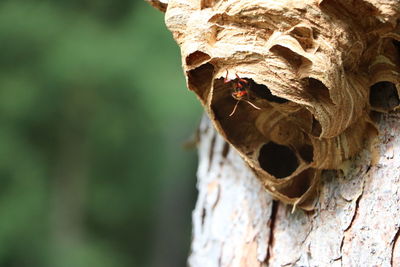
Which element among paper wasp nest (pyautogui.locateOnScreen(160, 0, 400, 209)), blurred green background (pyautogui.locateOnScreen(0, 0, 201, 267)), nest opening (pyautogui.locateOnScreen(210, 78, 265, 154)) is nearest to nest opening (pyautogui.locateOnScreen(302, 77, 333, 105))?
paper wasp nest (pyautogui.locateOnScreen(160, 0, 400, 209))

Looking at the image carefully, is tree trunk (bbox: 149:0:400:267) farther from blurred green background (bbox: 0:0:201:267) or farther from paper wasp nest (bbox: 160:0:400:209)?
blurred green background (bbox: 0:0:201:267)

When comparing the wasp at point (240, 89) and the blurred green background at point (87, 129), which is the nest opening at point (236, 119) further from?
the blurred green background at point (87, 129)

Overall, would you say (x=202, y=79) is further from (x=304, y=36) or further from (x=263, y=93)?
(x=304, y=36)

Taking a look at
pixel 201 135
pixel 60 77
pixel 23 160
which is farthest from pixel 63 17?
pixel 201 135

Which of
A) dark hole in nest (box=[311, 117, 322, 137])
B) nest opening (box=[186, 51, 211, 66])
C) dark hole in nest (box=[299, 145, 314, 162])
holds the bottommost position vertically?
dark hole in nest (box=[299, 145, 314, 162])

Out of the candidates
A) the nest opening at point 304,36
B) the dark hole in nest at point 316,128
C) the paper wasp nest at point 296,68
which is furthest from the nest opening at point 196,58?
the dark hole in nest at point 316,128

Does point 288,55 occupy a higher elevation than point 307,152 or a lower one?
higher

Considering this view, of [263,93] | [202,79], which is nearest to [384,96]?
[263,93]
